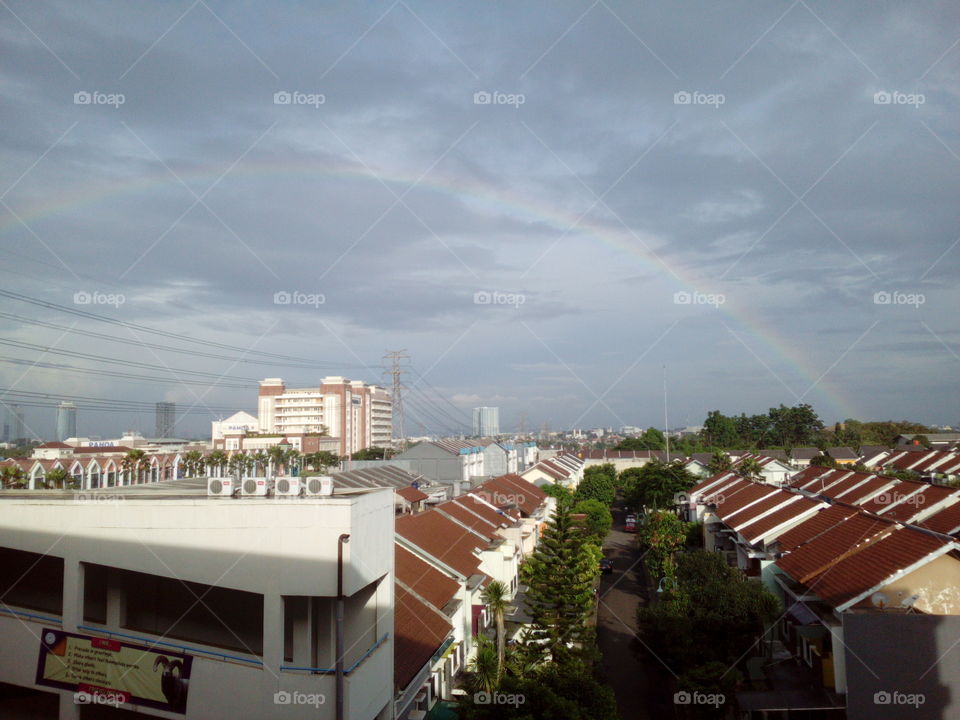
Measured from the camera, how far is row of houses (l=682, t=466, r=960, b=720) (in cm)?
1225

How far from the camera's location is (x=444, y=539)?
1944 centimetres

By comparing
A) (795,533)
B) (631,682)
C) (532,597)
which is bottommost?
(631,682)

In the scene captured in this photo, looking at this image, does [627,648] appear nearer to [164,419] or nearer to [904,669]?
[904,669]

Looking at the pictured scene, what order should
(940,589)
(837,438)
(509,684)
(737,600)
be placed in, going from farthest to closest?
(837,438) → (737,600) → (940,589) → (509,684)

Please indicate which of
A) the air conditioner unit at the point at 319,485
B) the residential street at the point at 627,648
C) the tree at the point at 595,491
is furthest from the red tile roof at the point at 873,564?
the tree at the point at 595,491

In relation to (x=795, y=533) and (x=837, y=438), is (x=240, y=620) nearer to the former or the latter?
(x=795, y=533)

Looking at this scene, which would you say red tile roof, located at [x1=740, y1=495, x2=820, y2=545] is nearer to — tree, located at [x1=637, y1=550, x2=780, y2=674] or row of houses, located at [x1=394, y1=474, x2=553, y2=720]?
tree, located at [x1=637, y1=550, x2=780, y2=674]

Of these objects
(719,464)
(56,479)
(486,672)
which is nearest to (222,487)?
(486,672)

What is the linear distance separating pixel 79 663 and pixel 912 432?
114646 mm

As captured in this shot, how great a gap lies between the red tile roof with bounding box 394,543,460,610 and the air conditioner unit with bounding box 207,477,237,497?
6373 millimetres

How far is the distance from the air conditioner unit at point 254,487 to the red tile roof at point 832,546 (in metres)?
12.4

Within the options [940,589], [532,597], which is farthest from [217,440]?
[940,589]

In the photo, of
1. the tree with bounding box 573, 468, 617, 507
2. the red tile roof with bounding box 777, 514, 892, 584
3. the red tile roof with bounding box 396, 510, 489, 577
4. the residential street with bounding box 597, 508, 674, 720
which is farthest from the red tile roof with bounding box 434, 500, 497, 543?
the tree with bounding box 573, 468, 617, 507

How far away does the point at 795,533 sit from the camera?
19922 mm
